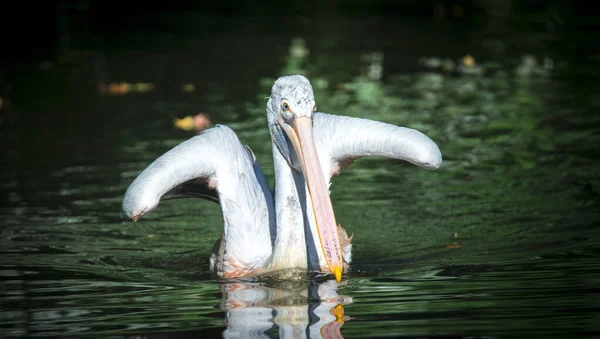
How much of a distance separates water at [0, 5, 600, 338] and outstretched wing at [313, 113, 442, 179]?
0.71 m

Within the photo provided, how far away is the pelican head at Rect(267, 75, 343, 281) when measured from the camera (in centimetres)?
589

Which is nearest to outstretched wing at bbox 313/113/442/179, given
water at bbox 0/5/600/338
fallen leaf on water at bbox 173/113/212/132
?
water at bbox 0/5/600/338

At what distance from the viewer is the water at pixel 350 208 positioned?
5.66 metres

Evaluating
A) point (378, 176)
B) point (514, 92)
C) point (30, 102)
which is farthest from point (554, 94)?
point (30, 102)

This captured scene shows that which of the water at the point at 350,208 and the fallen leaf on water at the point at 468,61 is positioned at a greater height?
the fallen leaf on water at the point at 468,61

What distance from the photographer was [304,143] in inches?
241

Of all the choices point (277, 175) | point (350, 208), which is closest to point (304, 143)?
point (277, 175)

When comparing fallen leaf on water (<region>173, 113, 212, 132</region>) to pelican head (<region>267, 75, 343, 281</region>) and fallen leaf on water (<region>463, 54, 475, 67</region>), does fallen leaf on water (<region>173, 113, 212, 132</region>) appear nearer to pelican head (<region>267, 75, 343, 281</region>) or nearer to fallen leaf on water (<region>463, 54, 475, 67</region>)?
fallen leaf on water (<region>463, 54, 475, 67</region>)

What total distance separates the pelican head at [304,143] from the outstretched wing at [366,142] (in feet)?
1.05

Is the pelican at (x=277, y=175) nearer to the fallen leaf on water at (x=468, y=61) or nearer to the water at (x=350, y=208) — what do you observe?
the water at (x=350, y=208)

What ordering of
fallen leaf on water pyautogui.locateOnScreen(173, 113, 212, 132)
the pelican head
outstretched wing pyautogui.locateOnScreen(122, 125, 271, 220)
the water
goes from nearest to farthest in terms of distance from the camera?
the water
the pelican head
outstretched wing pyautogui.locateOnScreen(122, 125, 271, 220)
fallen leaf on water pyautogui.locateOnScreen(173, 113, 212, 132)

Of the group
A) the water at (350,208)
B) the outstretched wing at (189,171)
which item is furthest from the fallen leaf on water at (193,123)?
the outstretched wing at (189,171)

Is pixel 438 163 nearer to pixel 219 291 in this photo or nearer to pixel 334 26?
pixel 219 291

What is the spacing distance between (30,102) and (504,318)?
9.16m
